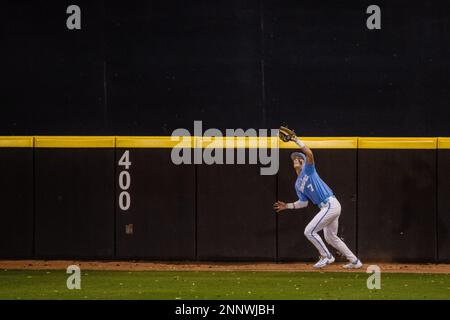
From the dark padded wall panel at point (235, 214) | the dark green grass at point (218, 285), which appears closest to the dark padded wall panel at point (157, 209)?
the dark padded wall panel at point (235, 214)

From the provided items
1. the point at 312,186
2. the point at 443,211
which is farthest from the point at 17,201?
the point at 443,211

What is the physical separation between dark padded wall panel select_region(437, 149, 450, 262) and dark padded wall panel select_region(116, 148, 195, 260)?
13.5ft

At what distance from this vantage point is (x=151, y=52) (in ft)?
58.7

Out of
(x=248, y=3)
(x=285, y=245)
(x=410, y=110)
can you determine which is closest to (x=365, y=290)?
(x=285, y=245)

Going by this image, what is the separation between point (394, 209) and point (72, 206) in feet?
17.8

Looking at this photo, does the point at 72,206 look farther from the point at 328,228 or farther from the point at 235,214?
the point at 328,228

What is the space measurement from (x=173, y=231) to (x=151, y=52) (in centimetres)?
313

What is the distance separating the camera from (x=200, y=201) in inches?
684

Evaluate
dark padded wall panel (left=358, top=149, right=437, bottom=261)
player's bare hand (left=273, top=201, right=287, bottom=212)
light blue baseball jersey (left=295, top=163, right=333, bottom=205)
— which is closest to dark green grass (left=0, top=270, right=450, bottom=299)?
player's bare hand (left=273, top=201, right=287, bottom=212)

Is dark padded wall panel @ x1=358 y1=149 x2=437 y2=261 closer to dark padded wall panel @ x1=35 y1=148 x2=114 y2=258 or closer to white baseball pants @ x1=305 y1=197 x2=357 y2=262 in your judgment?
white baseball pants @ x1=305 y1=197 x2=357 y2=262

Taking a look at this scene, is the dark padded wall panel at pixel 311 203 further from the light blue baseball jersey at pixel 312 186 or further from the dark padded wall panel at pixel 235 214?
the light blue baseball jersey at pixel 312 186

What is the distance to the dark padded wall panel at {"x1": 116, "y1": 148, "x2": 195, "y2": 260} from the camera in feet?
57.0

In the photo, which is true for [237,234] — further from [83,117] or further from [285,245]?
[83,117]

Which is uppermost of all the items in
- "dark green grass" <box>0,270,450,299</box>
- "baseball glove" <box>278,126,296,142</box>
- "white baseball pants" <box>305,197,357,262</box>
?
"baseball glove" <box>278,126,296,142</box>
